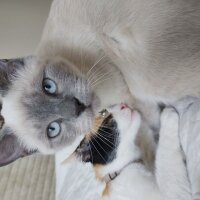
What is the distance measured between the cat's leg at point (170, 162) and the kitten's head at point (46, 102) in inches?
11.4

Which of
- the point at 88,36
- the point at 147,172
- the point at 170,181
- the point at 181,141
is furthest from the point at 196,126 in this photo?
the point at 88,36

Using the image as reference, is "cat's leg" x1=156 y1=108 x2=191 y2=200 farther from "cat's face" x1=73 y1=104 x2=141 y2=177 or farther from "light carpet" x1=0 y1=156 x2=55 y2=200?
"light carpet" x1=0 y1=156 x2=55 y2=200

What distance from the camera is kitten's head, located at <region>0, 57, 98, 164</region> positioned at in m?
1.29

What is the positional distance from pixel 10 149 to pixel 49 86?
11.9 inches

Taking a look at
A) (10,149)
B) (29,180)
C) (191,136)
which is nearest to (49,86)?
(10,149)

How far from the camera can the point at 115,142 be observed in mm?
1541

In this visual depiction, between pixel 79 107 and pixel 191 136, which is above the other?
pixel 79 107

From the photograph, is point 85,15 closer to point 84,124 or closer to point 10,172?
point 84,124

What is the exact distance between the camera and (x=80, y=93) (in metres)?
1.28

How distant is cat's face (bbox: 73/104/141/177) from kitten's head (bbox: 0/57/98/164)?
169 mm

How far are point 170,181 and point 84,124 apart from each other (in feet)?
1.22

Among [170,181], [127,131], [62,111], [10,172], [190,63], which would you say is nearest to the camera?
[190,63]

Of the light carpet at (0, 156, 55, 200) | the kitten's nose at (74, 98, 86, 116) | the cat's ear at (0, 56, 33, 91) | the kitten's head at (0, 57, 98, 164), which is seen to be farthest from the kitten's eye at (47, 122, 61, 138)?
the light carpet at (0, 156, 55, 200)

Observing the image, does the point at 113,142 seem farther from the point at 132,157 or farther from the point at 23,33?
the point at 23,33
